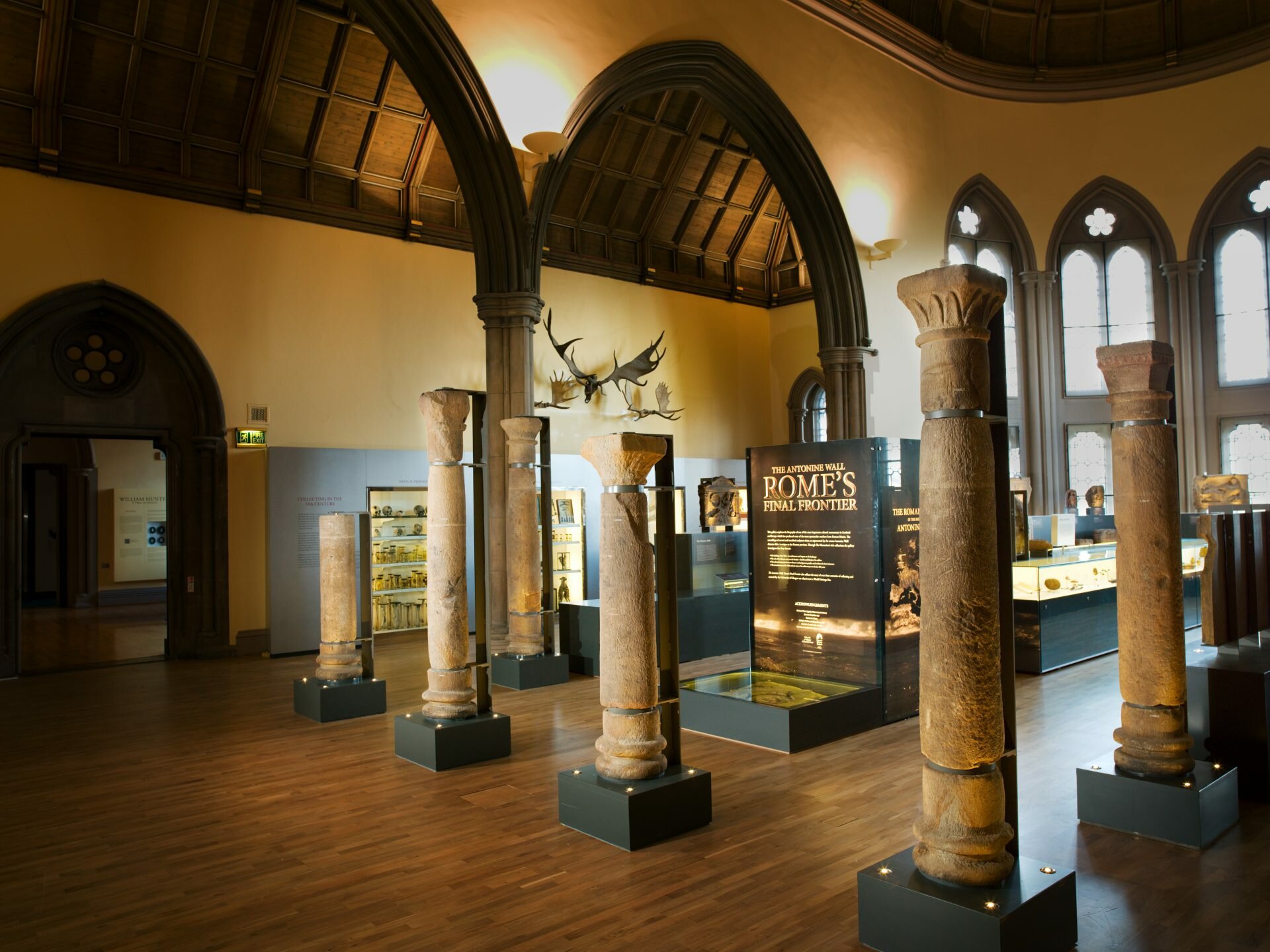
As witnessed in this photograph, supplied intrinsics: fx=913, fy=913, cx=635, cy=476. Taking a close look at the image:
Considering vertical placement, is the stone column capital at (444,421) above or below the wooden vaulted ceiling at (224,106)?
below

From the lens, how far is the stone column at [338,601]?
24.3 feet

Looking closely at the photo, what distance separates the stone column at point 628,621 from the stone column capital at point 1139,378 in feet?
7.56

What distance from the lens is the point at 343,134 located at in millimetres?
11305

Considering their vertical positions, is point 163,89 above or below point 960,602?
above

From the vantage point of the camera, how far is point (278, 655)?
10.5 metres

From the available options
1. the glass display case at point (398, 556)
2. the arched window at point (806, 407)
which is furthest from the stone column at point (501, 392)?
the arched window at point (806, 407)

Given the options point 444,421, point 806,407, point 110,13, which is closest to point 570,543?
point 806,407

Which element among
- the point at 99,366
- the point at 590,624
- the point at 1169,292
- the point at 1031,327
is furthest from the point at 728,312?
the point at 99,366

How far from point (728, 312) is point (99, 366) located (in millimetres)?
9844

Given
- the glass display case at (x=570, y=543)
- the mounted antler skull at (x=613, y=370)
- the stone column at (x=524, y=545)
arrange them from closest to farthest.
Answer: the stone column at (x=524, y=545), the glass display case at (x=570, y=543), the mounted antler skull at (x=613, y=370)

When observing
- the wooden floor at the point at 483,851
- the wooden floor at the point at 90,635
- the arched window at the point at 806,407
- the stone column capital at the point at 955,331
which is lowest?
the wooden floor at the point at 483,851

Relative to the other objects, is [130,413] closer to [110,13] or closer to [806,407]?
[110,13]

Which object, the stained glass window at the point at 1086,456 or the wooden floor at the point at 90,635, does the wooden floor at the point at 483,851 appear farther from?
the stained glass window at the point at 1086,456

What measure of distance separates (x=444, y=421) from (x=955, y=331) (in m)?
3.70
